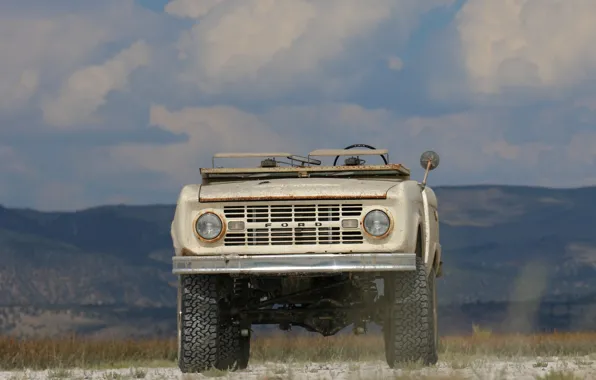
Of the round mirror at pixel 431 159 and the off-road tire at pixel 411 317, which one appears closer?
the off-road tire at pixel 411 317

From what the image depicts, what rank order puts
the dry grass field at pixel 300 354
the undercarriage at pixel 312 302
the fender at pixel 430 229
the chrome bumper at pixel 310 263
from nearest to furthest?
the chrome bumper at pixel 310 263, the undercarriage at pixel 312 302, the fender at pixel 430 229, the dry grass field at pixel 300 354

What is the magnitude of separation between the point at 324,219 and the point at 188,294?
67.1 inches

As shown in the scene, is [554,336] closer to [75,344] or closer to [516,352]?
[516,352]

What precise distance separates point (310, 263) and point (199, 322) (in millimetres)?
1576

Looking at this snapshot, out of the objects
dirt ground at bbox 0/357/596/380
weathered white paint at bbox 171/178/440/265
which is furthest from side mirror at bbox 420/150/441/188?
dirt ground at bbox 0/357/596/380

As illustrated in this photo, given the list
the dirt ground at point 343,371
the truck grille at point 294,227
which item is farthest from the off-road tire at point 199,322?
the truck grille at point 294,227

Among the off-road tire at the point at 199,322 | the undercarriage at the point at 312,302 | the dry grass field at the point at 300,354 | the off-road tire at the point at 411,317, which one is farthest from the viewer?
the dry grass field at the point at 300,354

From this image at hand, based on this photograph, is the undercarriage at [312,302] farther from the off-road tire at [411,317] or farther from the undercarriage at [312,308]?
the off-road tire at [411,317]

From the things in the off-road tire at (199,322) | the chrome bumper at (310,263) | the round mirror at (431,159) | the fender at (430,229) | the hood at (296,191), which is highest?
the round mirror at (431,159)

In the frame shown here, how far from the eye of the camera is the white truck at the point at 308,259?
1390 centimetres

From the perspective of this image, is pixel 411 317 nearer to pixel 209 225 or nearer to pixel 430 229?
pixel 430 229

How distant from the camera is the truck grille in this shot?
45.7 feet

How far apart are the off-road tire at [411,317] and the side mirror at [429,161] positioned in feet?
4.78

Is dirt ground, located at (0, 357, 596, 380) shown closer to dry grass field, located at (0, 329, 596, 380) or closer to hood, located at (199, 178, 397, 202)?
dry grass field, located at (0, 329, 596, 380)
